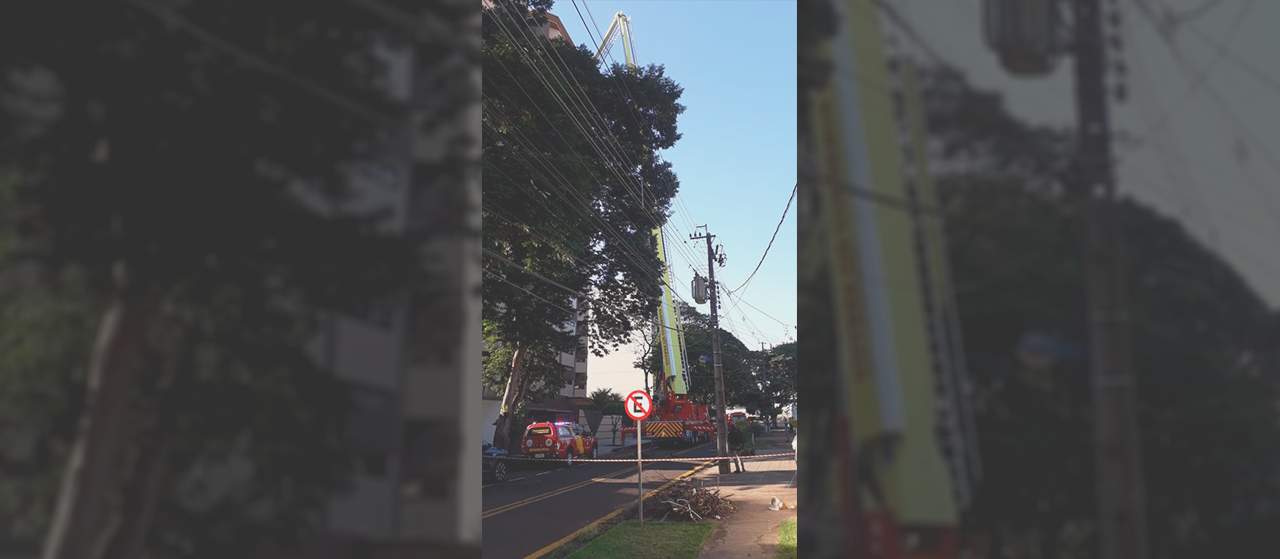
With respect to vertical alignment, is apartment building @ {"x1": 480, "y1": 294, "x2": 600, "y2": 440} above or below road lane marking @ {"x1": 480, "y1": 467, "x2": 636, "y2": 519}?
A: above

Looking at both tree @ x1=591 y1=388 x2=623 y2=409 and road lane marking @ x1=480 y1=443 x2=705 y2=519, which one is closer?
road lane marking @ x1=480 y1=443 x2=705 y2=519

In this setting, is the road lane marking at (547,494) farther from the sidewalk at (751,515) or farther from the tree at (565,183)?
the tree at (565,183)

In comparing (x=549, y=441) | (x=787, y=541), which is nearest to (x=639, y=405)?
(x=787, y=541)

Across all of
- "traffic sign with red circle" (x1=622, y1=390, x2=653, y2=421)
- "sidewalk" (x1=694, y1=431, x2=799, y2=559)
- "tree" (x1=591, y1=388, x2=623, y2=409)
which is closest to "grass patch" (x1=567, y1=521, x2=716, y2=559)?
"sidewalk" (x1=694, y1=431, x2=799, y2=559)

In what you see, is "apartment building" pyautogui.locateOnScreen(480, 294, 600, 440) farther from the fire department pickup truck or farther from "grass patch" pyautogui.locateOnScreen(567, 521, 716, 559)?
"grass patch" pyautogui.locateOnScreen(567, 521, 716, 559)
